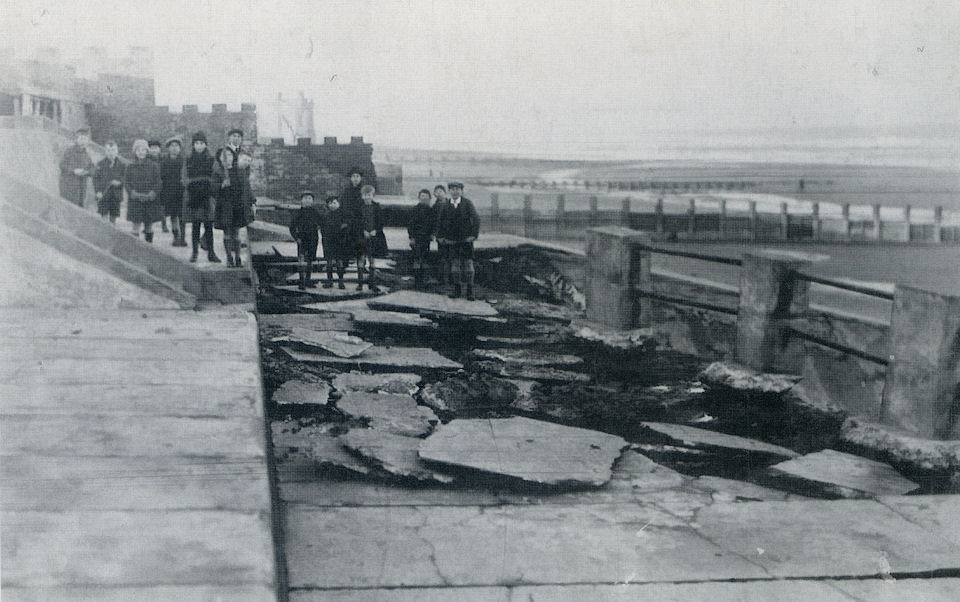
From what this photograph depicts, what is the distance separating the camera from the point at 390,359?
721 centimetres

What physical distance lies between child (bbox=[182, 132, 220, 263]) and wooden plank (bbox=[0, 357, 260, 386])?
4.36 metres

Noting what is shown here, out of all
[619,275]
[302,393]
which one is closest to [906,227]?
[619,275]

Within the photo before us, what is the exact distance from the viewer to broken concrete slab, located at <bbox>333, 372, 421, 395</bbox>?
6358 mm

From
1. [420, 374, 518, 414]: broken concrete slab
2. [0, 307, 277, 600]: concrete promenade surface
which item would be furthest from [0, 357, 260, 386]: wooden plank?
[420, 374, 518, 414]: broken concrete slab

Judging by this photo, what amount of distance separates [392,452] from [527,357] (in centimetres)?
308

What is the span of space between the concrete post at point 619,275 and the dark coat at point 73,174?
268 inches

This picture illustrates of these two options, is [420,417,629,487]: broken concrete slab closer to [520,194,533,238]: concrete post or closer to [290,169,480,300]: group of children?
[290,169,480,300]: group of children

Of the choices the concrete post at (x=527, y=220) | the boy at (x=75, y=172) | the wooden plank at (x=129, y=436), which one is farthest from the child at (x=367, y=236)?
the concrete post at (x=527, y=220)

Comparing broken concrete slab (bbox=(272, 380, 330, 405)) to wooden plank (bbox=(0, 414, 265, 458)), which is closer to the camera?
wooden plank (bbox=(0, 414, 265, 458))

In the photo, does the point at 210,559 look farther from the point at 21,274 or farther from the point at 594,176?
the point at 594,176

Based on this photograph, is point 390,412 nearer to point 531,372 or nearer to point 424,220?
point 531,372

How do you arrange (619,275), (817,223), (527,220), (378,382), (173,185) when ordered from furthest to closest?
(817,223), (527,220), (173,185), (619,275), (378,382)

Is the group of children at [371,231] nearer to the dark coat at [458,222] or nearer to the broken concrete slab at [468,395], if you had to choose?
the dark coat at [458,222]

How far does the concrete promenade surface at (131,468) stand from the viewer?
224 centimetres
